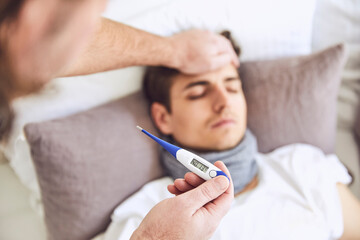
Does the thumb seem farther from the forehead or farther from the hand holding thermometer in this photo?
the forehead

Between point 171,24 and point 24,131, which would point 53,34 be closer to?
point 24,131

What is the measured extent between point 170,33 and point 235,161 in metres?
0.55

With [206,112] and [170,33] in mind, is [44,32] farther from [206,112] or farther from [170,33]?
[170,33]

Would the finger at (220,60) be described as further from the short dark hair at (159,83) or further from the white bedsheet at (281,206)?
the white bedsheet at (281,206)

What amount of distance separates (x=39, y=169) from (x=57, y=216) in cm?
17

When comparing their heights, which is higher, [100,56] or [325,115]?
[100,56]

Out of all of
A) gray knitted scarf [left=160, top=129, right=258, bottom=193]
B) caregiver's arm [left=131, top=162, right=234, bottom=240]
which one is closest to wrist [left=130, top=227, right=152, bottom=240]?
caregiver's arm [left=131, top=162, right=234, bottom=240]

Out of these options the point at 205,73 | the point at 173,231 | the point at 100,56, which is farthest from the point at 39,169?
the point at 205,73

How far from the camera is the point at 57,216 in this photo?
961mm

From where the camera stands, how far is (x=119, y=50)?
3.11 ft

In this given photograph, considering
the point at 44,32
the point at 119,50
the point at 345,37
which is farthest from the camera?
the point at 345,37

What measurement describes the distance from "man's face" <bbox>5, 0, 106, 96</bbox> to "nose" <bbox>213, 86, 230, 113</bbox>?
67cm

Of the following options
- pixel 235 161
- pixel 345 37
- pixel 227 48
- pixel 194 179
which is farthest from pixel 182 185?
pixel 345 37

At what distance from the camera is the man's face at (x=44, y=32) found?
15.1 inches
